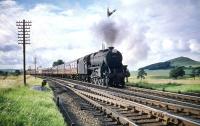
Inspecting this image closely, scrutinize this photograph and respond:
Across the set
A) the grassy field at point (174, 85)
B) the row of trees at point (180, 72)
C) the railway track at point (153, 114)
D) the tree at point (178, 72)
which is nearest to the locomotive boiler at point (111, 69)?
the grassy field at point (174, 85)

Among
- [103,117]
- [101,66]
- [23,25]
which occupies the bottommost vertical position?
[103,117]

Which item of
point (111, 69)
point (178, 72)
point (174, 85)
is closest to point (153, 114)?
point (111, 69)

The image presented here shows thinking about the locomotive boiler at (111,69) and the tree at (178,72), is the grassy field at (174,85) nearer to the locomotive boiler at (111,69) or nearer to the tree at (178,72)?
the locomotive boiler at (111,69)

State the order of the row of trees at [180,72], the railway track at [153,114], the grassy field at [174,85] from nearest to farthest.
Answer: the railway track at [153,114]
the grassy field at [174,85]
the row of trees at [180,72]

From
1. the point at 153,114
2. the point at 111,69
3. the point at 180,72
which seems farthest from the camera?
the point at 180,72

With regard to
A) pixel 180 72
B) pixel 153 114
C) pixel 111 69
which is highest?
pixel 111 69

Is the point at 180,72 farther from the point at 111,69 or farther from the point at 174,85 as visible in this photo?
the point at 111,69

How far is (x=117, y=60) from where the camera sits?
28125mm

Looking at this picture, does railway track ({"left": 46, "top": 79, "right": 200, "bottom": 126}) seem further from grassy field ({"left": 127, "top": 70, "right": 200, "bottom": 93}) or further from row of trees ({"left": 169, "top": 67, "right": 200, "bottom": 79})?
row of trees ({"left": 169, "top": 67, "right": 200, "bottom": 79})

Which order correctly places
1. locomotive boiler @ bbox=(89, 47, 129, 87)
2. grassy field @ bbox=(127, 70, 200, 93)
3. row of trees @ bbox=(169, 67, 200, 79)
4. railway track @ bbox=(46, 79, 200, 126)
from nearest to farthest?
1. railway track @ bbox=(46, 79, 200, 126)
2. locomotive boiler @ bbox=(89, 47, 129, 87)
3. grassy field @ bbox=(127, 70, 200, 93)
4. row of trees @ bbox=(169, 67, 200, 79)

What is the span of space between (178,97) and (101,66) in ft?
37.3

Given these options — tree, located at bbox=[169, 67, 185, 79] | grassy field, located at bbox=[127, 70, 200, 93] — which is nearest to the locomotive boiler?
grassy field, located at bbox=[127, 70, 200, 93]

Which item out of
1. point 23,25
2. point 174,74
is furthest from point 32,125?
point 174,74

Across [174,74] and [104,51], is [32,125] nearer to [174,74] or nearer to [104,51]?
[104,51]
